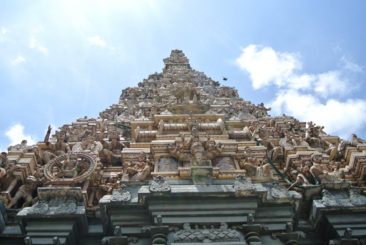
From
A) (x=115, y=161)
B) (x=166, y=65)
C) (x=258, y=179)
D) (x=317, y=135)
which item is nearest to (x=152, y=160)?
(x=115, y=161)

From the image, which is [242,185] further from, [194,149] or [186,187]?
[194,149]

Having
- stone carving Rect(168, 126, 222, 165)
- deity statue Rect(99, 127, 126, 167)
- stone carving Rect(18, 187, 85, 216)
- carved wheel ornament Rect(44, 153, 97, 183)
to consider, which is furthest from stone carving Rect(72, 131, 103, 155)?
stone carving Rect(18, 187, 85, 216)

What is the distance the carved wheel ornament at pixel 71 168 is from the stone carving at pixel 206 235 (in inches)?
141

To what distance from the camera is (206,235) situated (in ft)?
22.3

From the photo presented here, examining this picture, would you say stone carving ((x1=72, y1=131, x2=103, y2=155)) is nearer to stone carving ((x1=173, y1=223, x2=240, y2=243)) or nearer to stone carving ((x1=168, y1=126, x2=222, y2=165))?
stone carving ((x1=168, y1=126, x2=222, y2=165))

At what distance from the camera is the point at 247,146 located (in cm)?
1138

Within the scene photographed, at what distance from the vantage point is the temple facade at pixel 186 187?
23.8ft

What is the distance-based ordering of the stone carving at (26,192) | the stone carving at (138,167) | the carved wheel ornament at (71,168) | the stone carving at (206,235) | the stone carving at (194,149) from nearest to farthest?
the stone carving at (206,235), the stone carving at (26,192), the stone carving at (138,167), the carved wheel ornament at (71,168), the stone carving at (194,149)

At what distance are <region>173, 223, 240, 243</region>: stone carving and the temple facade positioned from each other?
0.08 feet

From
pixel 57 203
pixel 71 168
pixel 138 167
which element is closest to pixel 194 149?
pixel 138 167

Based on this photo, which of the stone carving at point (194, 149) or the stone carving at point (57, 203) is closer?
the stone carving at point (57, 203)

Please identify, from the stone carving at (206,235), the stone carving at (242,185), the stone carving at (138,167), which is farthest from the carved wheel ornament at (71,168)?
the stone carving at (242,185)

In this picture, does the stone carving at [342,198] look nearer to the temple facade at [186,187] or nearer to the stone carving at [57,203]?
the temple facade at [186,187]

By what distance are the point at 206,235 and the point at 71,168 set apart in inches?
178
